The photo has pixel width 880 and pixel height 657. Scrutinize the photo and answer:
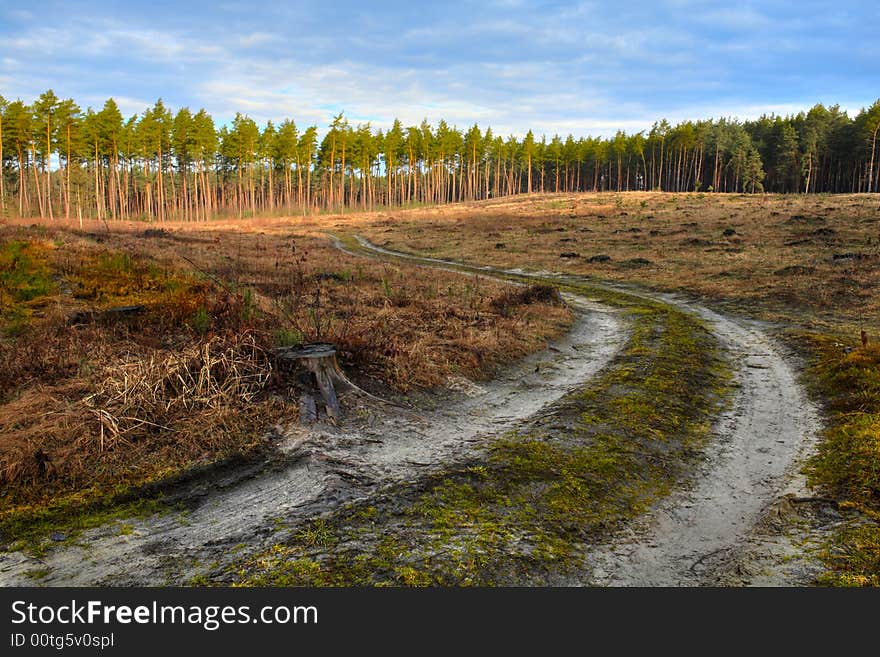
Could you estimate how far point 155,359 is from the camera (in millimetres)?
7027

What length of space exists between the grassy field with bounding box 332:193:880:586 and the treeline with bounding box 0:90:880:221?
3500cm

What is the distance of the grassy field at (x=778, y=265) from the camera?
598 cm

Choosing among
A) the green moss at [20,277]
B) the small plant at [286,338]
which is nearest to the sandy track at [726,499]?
the small plant at [286,338]

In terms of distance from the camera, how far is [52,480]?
523cm

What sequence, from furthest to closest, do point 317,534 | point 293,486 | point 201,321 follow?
point 201,321 < point 293,486 < point 317,534

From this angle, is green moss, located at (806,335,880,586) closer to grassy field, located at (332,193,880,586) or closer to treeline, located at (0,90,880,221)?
grassy field, located at (332,193,880,586)

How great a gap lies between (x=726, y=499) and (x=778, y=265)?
2257cm

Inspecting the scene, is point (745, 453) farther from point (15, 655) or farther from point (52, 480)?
point (52, 480)

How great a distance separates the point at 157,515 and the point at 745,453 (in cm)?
686

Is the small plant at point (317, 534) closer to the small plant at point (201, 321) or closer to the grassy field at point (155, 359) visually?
the grassy field at point (155, 359)

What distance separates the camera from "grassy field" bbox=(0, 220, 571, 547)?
5387 millimetres

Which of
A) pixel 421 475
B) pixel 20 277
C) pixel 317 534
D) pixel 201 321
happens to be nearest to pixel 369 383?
pixel 421 475

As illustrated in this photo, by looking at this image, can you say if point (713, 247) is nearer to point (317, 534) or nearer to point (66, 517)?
point (317, 534)

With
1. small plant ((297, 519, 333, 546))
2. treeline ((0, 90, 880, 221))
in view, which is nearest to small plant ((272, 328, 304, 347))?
small plant ((297, 519, 333, 546))
